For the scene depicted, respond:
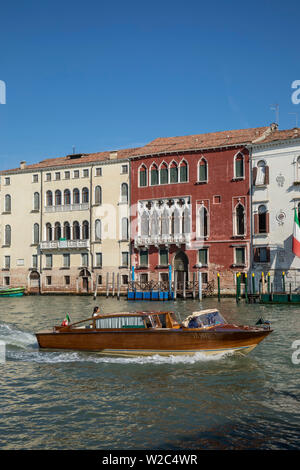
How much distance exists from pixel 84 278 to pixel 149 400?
36.7 m

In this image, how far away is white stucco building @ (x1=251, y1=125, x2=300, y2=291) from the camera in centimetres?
3750

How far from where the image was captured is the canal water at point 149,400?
28.7 ft

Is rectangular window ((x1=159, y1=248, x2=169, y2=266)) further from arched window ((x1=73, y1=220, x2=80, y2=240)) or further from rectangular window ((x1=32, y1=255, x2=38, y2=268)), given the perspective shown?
rectangular window ((x1=32, y1=255, x2=38, y2=268))

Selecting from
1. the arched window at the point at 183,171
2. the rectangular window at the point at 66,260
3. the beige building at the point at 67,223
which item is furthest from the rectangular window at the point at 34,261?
the arched window at the point at 183,171

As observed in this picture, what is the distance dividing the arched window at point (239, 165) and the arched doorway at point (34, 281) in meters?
20.9

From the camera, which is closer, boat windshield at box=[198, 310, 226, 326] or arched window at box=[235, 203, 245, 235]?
boat windshield at box=[198, 310, 226, 326]

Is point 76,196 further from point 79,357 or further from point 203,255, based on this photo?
point 79,357

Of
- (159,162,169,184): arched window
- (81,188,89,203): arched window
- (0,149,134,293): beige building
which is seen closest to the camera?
(159,162,169,184): arched window

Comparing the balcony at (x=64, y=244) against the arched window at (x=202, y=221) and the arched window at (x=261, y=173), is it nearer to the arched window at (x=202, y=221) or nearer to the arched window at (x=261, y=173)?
the arched window at (x=202, y=221)

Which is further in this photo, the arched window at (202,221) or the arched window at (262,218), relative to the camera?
the arched window at (202,221)

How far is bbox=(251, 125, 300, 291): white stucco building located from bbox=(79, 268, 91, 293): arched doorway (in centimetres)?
1534

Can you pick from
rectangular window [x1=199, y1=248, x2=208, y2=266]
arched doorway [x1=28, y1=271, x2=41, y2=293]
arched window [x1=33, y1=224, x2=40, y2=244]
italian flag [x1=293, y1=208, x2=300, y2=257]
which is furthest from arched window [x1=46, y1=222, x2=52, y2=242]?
italian flag [x1=293, y1=208, x2=300, y2=257]
